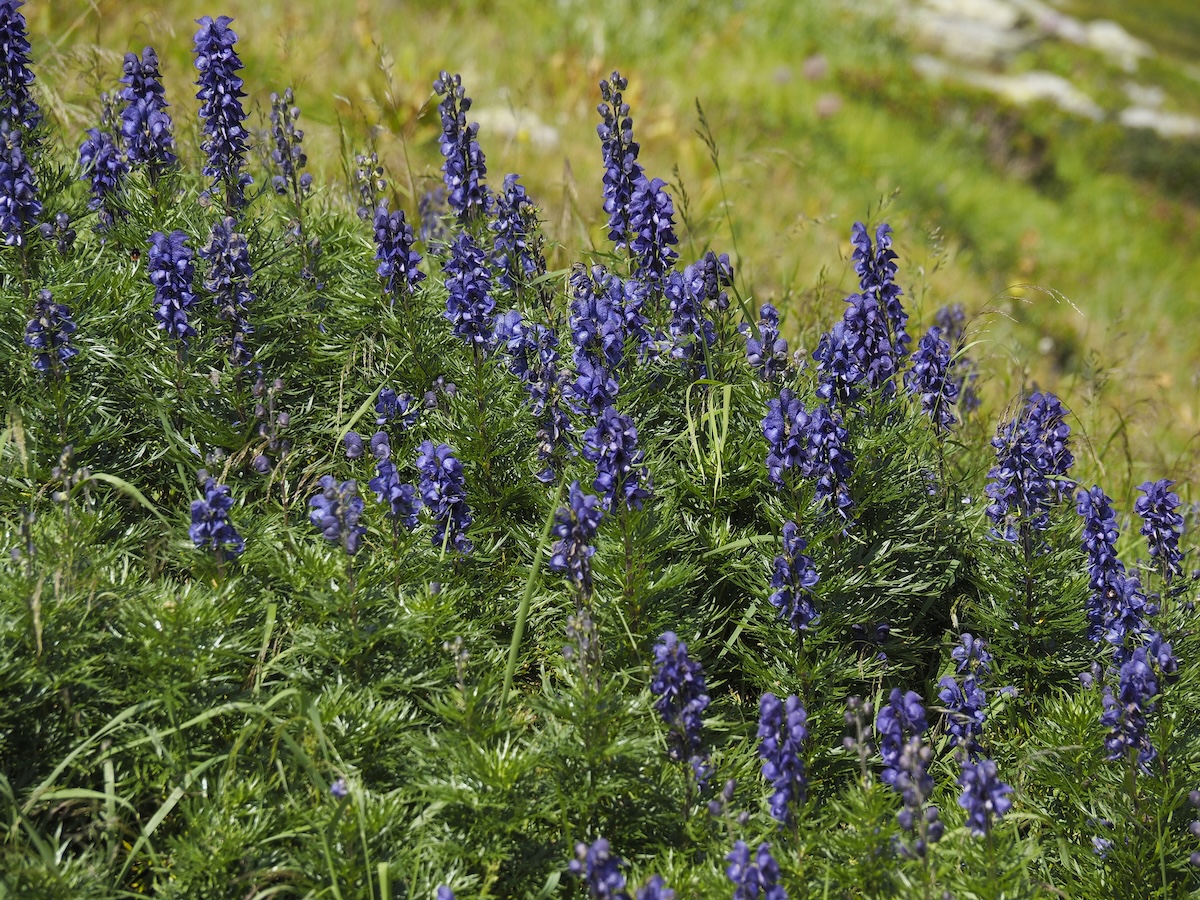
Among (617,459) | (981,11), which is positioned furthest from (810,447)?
(981,11)

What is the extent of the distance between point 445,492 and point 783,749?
45.3 inches

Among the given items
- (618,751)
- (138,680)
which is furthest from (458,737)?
(138,680)

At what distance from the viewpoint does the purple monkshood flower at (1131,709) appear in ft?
8.35

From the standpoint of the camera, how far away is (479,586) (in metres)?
3.01

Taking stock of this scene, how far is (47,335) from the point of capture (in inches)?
113

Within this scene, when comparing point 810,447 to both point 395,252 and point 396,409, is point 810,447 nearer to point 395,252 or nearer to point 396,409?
point 396,409

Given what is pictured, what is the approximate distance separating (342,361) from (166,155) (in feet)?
3.24

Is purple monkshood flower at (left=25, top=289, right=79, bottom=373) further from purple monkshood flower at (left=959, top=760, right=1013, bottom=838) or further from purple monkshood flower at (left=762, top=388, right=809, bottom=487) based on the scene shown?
purple monkshood flower at (left=959, top=760, right=1013, bottom=838)

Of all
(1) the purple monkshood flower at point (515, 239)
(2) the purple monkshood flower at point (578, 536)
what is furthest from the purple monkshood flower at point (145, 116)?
(2) the purple monkshood flower at point (578, 536)

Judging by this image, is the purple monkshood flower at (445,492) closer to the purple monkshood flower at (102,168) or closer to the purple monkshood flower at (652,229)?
the purple monkshood flower at (652,229)

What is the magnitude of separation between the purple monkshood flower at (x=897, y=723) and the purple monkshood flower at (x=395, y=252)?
193 cm

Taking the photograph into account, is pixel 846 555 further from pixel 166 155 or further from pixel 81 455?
pixel 166 155

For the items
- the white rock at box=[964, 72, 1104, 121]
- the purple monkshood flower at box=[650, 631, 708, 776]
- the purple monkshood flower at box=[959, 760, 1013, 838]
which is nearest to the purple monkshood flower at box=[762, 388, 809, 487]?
the purple monkshood flower at box=[650, 631, 708, 776]

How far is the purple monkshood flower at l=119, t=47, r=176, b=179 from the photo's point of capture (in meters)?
3.43
